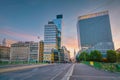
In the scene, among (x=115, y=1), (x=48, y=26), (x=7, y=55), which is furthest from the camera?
(x=7, y=55)

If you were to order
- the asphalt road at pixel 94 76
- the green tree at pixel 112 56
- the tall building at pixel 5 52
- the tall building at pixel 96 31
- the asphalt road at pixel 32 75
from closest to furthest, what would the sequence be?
the asphalt road at pixel 32 75, the asphalt road at pixel 94 76, the green tree at pixel 112 56, the tall building at pixel 5 52, the tall building at pixel 96 31

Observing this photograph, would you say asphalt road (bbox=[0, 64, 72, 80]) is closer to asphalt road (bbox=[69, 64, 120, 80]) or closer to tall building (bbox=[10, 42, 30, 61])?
asphalt road (bbox=[69, 64, 120, 80])

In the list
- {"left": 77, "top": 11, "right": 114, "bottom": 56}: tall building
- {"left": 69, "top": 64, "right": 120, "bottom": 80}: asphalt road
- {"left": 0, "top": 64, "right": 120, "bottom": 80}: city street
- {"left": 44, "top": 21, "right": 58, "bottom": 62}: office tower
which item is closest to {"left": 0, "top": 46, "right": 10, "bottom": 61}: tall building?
{"left": 44, "top": 21, "right": 58, "bottom": 62}: office tower

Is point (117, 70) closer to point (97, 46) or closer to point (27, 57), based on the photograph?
point (97, 46)

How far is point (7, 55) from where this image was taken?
593 ft

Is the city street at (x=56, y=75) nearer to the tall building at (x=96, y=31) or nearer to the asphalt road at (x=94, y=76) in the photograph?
the asphalt road at (x=94, y=76)

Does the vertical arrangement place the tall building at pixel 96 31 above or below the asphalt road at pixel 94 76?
above

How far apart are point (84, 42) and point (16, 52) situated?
307ft

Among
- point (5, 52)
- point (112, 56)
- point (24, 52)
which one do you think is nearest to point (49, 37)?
point (24, 52)

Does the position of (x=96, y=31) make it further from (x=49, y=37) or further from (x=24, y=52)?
(x=24, y=52)

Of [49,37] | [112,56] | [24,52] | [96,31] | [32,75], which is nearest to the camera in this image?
[32,75]

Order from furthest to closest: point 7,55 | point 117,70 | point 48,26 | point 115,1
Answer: point 7,55 < point 48,26 < point 115,1 < point 117,70

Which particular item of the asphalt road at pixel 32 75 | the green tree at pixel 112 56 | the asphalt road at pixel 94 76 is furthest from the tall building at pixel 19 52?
the asphalt road at pixel 94 76

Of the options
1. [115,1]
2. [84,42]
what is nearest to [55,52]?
[84,42]
